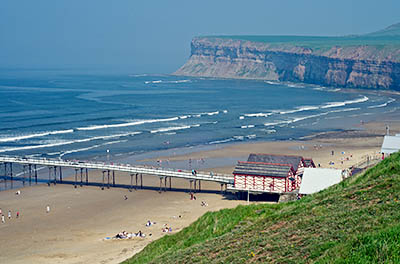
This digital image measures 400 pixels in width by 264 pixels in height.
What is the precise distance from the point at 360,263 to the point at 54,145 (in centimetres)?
6551

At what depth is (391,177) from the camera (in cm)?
2025

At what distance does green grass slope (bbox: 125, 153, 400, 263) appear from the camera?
13625 millimetres

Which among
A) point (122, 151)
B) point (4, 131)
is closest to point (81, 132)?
point (4, 131)

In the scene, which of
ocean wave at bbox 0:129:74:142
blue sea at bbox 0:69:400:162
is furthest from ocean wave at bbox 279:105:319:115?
ocean wave at bbox 0:129:74:142

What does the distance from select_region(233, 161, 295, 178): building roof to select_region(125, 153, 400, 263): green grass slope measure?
23.2 metres

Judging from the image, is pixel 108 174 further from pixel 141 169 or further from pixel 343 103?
pixel 343 103

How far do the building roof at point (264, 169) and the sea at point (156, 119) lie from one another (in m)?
23.0

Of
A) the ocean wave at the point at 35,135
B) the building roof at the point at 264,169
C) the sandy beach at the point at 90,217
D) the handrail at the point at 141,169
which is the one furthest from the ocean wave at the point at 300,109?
the building roof at the point at 264,169

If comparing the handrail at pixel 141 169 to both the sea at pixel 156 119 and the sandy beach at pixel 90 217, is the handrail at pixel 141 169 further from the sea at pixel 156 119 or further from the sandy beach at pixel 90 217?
the sea at pixel 156 119

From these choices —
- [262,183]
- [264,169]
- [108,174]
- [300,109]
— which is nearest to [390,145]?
[264,169]

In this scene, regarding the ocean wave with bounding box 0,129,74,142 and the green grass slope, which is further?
the ocean wave with bounding box 0,129,74,142

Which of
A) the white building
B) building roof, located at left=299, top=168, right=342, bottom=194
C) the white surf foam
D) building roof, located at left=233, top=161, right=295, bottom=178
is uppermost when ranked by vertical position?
the white building

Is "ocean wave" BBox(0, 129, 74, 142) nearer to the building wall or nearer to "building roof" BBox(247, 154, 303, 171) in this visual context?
the building wall

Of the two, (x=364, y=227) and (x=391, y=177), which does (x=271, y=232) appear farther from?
(x=391, y=177)
